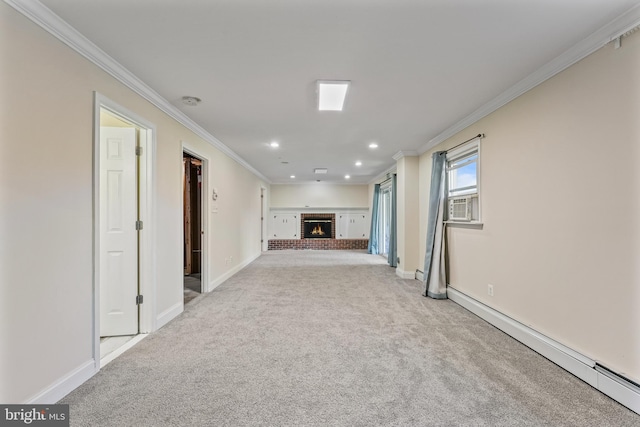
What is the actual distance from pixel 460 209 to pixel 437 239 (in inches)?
23.5

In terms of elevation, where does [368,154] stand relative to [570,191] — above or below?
above

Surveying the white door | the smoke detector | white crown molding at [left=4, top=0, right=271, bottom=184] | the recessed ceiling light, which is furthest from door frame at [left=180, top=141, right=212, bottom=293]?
the recessed ceiling light

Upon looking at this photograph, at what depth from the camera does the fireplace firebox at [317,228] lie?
33.5ft

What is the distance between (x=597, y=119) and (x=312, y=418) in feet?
8.75

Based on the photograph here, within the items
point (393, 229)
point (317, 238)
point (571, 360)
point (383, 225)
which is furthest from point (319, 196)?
point (571, 360)

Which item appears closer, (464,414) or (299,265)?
(464,414)

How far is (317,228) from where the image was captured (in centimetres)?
1025

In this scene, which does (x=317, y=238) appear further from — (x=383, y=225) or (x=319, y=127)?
(x=319, y=127)

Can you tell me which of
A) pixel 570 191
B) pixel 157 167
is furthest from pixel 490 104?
pixel 157 167

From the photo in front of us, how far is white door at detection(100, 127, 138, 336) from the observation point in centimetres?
271

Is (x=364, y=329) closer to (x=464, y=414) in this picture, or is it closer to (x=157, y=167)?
(x=464, y=414)

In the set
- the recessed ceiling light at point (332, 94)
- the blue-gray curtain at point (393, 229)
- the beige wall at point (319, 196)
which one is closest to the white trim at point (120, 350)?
the recessed ceiling light at point (332, 94)

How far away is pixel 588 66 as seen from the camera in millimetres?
1950

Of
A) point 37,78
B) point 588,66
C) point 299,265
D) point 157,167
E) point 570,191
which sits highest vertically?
point 588,66
